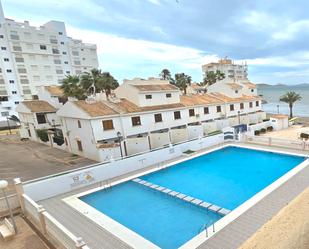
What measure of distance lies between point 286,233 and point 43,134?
36595mm

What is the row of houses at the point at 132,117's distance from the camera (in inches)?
972

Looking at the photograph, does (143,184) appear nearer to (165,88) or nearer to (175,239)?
(175,239)

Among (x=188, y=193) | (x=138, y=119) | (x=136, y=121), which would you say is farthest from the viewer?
(x=138, y=119)

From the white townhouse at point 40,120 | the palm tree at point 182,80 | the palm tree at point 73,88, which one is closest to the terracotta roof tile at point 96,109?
the palm tree at point 73,88

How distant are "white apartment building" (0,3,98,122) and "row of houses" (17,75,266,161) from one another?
88.8 ft

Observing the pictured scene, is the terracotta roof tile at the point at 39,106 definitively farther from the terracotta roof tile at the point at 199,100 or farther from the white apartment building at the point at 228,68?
the white apartment building at the point at 228,68

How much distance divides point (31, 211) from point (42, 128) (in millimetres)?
28291

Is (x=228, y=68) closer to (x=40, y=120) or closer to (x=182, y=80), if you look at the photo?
(x=182, y=80)

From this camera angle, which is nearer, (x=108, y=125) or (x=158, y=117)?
(x=108, y=125)

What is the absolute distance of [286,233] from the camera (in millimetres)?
4555

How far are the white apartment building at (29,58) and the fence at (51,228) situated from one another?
195 feet

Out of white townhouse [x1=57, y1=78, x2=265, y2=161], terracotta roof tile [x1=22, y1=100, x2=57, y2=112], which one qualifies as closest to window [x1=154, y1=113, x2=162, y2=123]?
white townhouse [x1=57, y1=78, x2=265, y2=161]

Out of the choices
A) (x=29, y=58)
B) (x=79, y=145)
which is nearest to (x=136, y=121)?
(x=79, y=145)

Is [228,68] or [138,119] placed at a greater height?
[228,68]
